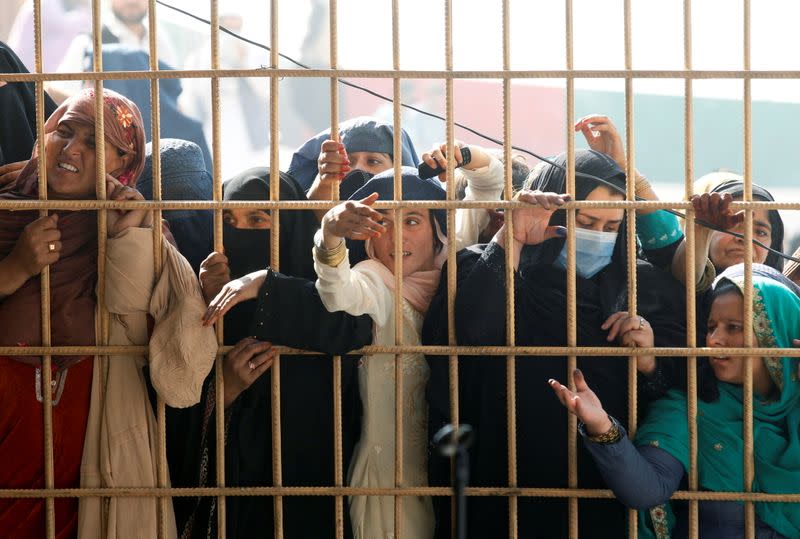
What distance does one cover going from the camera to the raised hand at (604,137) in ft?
9.92

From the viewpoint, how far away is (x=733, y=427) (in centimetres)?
259

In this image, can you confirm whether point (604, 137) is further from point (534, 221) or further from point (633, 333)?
point (633, 333)

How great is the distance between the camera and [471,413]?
8.73 feet

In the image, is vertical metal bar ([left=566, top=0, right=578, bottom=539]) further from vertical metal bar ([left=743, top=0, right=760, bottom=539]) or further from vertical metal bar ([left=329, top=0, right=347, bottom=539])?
vertical metal bar ([left=329, top=0, right=347, bottom=539])

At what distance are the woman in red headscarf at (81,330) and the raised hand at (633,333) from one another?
3.02ft

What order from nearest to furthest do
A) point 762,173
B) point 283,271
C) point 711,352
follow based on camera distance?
1. point 711,352
2. point 283,271
3. point 762,173

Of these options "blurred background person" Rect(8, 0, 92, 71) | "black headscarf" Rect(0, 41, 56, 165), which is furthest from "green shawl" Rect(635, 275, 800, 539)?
"blurred background person" Rect(8, 0, 92, 71)

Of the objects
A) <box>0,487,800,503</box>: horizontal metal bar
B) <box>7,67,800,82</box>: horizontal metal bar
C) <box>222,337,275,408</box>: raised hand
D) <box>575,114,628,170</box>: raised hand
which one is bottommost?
<box>0,487,800,503</box>: horizontal metal bar

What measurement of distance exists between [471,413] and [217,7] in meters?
1.13

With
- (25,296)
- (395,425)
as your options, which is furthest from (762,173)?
(25,296)

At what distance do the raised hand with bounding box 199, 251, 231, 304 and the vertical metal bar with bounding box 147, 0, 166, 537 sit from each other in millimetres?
104

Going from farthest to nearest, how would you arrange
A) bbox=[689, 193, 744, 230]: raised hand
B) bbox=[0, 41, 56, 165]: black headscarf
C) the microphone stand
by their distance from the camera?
bbox=[0, 41, 56, 165]: black headscarf, bbox=[689, 193, 744, 230]: raised hand, the microphone stand

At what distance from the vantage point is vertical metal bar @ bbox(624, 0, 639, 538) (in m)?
2.52

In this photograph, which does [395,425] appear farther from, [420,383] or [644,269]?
[644,269]
